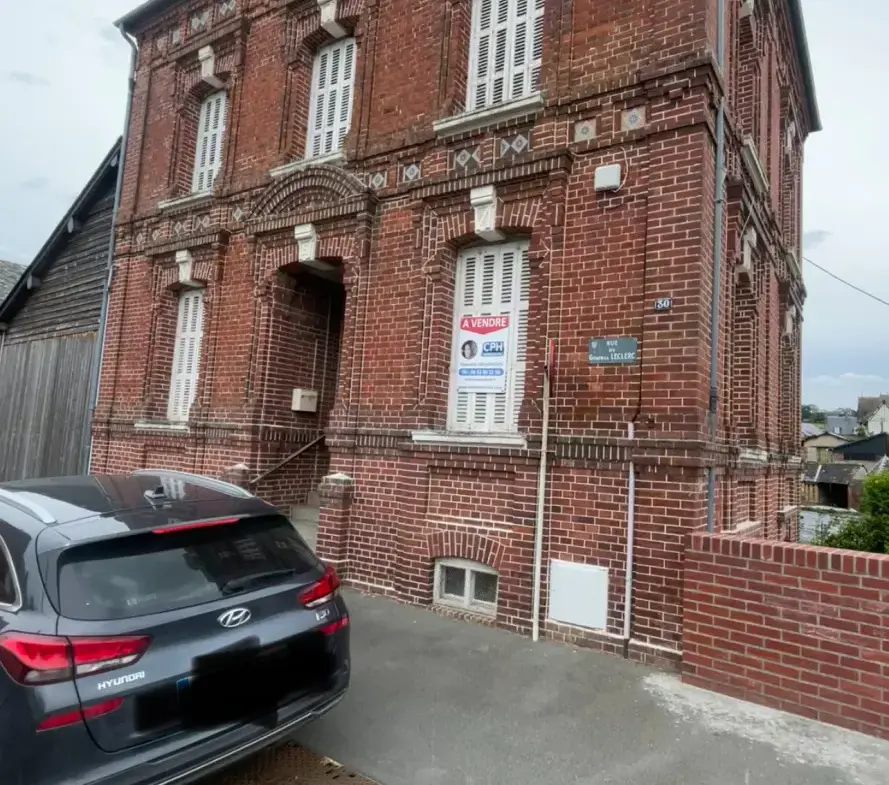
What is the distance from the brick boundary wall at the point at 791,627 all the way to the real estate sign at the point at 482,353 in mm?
2748

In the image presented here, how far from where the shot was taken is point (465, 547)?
21.2ft

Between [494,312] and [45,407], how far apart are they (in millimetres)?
10580

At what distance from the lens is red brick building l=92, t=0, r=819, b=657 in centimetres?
571

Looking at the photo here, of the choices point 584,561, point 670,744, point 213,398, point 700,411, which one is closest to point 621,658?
point 584,561

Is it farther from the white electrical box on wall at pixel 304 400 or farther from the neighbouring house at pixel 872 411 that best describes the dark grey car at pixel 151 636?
the neighbouring house at pixel 872 411

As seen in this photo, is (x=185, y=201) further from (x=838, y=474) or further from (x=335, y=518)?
→ (x=838, y=474)

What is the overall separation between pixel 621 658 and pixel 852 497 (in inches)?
879

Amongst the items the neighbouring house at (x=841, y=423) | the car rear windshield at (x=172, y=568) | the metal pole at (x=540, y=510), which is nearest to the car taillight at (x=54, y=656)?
the car rear windshield at (x=172, y=568)

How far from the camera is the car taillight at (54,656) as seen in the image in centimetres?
252

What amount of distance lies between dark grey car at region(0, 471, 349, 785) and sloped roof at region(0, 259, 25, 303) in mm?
17636

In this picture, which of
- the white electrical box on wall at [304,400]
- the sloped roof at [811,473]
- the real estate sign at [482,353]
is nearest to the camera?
the real estate sign at [482,353]

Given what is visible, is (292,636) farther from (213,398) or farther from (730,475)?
(213,398)

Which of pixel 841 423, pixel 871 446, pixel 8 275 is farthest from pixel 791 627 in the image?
pixel 841 423

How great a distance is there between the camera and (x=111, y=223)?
12242mm
